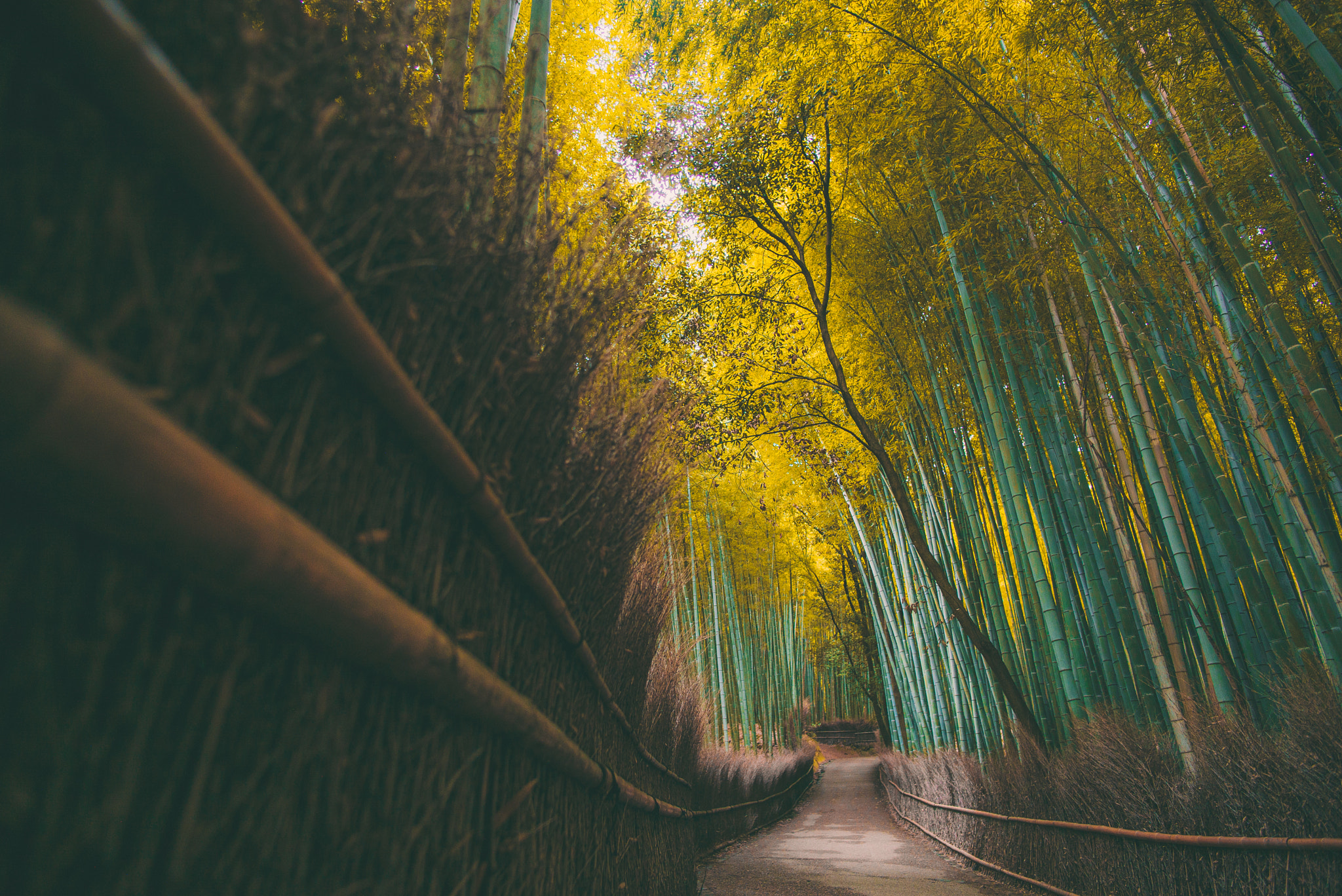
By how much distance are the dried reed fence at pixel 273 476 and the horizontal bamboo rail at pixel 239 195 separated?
27 mm

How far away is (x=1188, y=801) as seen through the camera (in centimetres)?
261

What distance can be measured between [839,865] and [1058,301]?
472 cm

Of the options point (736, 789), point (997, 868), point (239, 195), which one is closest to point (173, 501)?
point (239, 195)

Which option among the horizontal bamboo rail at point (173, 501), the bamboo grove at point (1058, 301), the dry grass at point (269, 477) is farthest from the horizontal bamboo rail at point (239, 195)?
the bamboo grove at point (1058, 301)

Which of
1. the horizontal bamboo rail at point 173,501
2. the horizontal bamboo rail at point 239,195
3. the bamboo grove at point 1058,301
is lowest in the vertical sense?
the horizontal bamboo rail at point 173,501

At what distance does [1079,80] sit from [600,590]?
4.07 meters

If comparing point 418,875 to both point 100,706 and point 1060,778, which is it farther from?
point 1060,778

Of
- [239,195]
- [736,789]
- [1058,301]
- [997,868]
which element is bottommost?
[997,868]

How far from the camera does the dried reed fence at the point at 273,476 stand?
1.65ft

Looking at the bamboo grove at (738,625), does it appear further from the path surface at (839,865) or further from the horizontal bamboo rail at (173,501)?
the horizontal bamboo rail at (173,501)

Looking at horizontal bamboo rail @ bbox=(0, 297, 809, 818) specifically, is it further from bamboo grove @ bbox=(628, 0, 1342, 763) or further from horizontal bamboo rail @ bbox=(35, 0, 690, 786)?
bamboo grove @ bbox=(628, 0, 1342, 763)

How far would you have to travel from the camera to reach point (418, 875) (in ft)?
3.07

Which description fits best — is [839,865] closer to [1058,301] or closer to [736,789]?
[736,789]

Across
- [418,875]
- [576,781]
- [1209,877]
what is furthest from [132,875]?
[1209,877]
